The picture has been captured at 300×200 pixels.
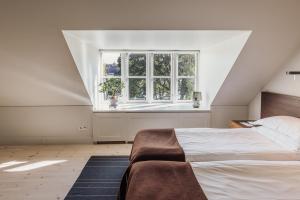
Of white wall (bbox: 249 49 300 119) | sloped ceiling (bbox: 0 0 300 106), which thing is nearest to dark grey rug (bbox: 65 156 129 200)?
sloped ceiling (bbox: 0 0 300 106)

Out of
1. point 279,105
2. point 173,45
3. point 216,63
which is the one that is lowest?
point 279,105

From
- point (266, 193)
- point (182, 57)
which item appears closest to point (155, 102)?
point (182, 57)

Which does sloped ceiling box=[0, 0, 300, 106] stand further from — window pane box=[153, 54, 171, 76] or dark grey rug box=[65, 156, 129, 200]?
window pane box=[153, 54, 171, 76]

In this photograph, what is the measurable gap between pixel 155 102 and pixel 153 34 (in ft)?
6.79

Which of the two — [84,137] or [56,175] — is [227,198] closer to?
[56,175]

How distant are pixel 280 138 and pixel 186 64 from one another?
263 cm

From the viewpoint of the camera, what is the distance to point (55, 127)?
4.23 m

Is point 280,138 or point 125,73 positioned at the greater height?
point 125,73

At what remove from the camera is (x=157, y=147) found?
245cm

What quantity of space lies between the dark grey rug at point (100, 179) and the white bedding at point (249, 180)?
1.17 metres

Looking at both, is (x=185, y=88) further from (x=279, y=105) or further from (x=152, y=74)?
(x=279, y=105)

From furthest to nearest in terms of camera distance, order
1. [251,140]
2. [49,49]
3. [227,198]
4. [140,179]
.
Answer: [49,49] < [251,140] < [140,179] < [227,198]

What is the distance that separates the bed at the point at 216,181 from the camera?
59.8 inches

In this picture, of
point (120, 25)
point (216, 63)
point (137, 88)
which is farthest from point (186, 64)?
point (120, 25)
